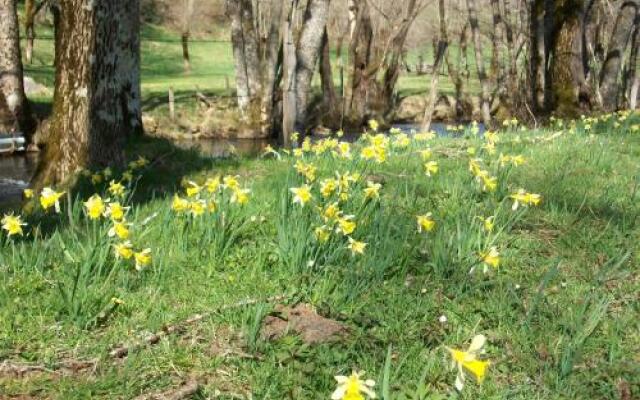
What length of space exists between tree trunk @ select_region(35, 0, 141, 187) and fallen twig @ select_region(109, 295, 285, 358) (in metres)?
3.62

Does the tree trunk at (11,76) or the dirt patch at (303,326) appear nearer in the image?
the dirt patch at (303,326)

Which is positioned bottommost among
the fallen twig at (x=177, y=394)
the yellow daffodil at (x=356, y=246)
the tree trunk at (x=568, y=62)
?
the fallen twig at (x=177, y=394)

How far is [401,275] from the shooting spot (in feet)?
10.7

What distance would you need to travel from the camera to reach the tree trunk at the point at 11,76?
578 inches

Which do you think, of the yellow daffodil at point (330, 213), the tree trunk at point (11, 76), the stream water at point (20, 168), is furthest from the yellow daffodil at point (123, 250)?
the tree trunk at point (11, 76)

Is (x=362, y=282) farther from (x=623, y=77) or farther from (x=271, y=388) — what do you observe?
(x=623, y=77)

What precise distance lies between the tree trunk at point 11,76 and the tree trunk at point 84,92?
33.3ft

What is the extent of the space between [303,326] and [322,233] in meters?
0.53

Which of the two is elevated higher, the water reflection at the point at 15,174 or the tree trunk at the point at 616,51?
the tree trunk at the point at 616,51

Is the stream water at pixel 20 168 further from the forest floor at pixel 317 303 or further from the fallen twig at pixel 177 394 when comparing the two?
the fallen twig at pixel 177 394

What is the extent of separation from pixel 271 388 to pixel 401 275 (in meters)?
1.13

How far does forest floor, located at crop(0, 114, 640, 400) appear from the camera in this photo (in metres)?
2.46

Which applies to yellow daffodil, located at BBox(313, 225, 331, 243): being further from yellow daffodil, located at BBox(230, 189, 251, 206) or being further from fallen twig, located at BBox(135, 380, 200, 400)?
fallen twig, located at BBox(135, 380, 200, 400)

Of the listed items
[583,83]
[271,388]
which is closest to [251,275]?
[271,388]
